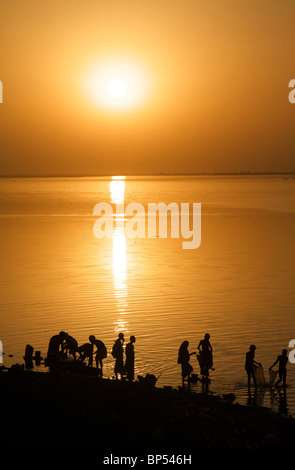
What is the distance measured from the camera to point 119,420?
13922mm

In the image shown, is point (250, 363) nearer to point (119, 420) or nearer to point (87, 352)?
point (87, 352)

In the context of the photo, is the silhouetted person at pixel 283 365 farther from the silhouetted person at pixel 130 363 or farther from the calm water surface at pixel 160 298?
the silhouetted person at pixel 130 363

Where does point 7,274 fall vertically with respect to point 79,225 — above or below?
below

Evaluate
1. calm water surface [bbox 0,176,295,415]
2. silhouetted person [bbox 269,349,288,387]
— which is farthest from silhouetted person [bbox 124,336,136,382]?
silhouetted person [bbox 269,349,288,387]

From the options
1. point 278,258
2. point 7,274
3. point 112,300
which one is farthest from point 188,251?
point 112,300

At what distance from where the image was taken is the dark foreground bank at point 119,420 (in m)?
13.2

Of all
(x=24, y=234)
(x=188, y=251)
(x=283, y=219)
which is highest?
(x=283, y=219)

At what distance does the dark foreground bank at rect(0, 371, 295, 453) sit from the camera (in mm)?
13188

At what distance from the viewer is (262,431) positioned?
48.4 feet

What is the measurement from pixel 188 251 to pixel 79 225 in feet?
109

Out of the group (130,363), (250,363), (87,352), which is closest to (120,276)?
(87,352)

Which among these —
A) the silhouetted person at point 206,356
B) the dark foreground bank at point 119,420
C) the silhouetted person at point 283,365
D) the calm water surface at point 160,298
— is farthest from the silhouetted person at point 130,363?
the silhouetted person at point 283,365
